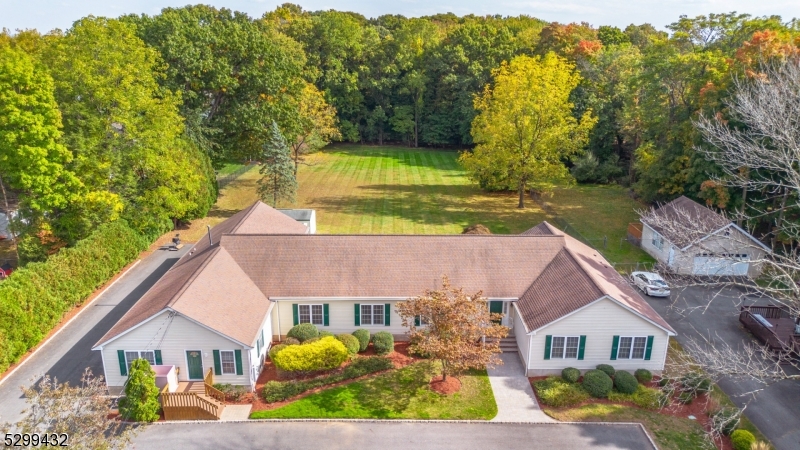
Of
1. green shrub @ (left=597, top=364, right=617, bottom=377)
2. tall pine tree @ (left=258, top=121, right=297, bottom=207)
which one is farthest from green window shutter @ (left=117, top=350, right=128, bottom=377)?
tall pine tree @ (left=258, top=121, right=297, bottom=207)

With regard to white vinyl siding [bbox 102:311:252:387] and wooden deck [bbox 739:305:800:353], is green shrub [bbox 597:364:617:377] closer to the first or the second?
wooden deck [bbox 739:305:800:353]

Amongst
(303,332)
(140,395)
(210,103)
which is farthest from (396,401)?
(210,103)

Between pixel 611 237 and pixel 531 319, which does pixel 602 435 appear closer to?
pixel 531 319

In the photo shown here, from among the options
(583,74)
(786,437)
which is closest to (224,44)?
(583,74)

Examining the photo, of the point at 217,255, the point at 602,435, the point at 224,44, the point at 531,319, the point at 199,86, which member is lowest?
the point at 602,435

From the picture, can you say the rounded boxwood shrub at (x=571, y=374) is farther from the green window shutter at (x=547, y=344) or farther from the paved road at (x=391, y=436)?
the paved road at (x=391, y=436)

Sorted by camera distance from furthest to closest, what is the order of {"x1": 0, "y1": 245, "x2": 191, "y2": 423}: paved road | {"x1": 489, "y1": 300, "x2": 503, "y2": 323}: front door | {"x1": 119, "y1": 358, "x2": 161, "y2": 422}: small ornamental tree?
{"x1": 489, "y1": 300, "x2": 503, "y2": 323}: front door < {"x1": 0, "y1": 245, "x2": 191, "y2": 423}: paved road < {"x1": 119, "y1": 358, "x2": 161, "y2": 422}: small ornamental tree

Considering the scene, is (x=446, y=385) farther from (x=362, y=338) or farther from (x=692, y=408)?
(x=692, y=408)

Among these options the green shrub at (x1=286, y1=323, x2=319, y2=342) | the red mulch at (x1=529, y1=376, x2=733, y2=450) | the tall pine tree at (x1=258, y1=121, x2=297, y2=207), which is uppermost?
the tall pine tree at (x1=258, y1=121, x2=297, y2=207)
